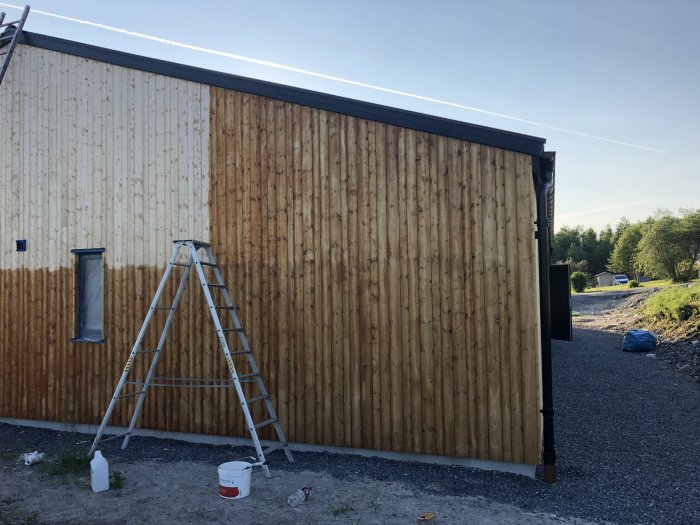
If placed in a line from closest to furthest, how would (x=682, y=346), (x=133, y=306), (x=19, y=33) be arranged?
(x=133, y=306)
(x=19, y=33)
(x=682, y=346)

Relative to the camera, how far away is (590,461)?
660cm

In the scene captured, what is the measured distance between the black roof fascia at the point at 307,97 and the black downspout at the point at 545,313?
0.37 meters

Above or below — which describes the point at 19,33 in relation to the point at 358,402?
above

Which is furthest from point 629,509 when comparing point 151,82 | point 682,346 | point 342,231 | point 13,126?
point 682,346

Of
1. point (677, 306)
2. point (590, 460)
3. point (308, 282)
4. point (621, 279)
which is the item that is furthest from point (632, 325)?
point (621, 279)

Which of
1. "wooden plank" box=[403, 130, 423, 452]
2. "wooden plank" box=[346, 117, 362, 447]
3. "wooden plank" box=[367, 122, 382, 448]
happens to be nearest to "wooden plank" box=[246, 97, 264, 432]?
"wooden plank" box=[346, 117, 362, 447]

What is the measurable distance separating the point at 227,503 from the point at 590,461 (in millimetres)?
4251

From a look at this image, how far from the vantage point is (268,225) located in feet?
23.9

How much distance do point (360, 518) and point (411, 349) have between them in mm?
2152

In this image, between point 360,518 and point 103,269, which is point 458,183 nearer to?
point 360,518

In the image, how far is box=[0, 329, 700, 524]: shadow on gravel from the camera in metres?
5.28

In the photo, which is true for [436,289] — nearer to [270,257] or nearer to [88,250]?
[270,257]

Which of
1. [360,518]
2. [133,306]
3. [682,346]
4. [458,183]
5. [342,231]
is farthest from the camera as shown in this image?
[682,346]

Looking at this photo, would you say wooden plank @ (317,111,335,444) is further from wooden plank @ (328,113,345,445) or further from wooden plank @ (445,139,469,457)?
wooden plank @ (445,139,469,457)
